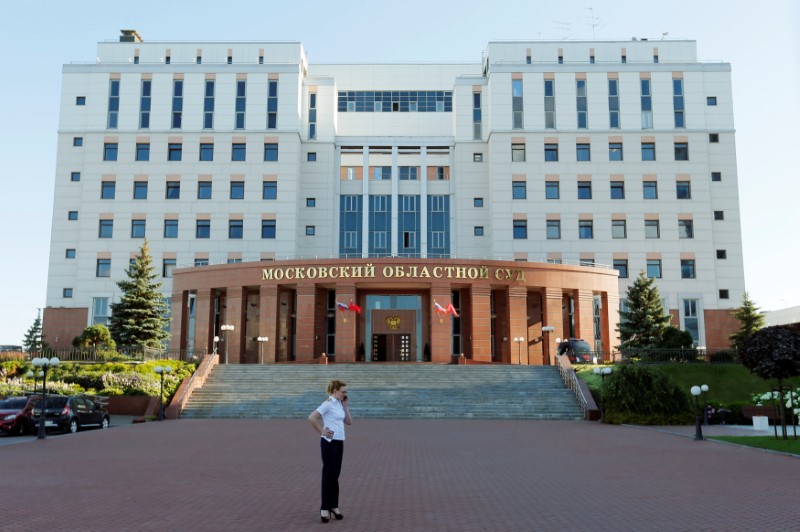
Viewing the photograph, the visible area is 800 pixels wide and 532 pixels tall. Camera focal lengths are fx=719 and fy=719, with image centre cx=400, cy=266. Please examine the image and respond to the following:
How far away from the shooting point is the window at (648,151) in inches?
2403

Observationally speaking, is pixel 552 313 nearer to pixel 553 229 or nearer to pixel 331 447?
pixel 553 229

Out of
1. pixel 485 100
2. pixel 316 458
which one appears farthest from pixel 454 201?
pixel 316 458

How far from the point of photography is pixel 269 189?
6044 centimetres

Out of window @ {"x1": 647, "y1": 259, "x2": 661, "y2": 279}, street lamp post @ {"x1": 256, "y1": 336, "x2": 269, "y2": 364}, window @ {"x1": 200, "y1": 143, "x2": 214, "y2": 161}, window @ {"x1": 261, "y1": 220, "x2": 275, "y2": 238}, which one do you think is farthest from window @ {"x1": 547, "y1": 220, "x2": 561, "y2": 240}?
window @ {"x1": 200, "y1": 143, "x2": 214, "y2": 161}

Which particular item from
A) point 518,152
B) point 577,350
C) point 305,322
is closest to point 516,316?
point 577,350

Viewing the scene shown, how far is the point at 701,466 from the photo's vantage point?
14633mm

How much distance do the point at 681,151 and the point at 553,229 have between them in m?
13.1

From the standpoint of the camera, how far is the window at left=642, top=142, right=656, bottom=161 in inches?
2403

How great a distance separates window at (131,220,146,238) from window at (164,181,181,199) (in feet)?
10.0

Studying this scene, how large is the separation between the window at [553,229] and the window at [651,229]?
23.5 ft

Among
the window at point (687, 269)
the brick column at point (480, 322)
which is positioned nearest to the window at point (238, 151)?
the brick column at point (480, 322)

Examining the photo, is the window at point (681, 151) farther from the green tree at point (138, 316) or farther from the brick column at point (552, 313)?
the green tree at point (138, 316)

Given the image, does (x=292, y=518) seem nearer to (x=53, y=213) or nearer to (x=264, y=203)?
(x=264, y=203)

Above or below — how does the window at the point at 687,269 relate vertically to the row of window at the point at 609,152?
below
